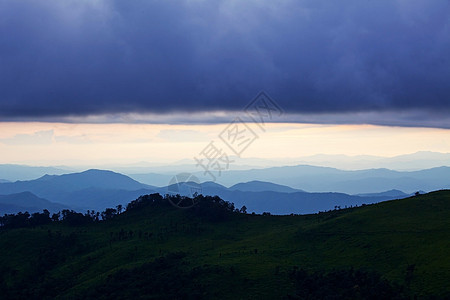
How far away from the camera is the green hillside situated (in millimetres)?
77625

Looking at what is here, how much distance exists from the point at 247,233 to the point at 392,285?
57192mm

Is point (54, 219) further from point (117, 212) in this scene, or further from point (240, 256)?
point (240, 256)

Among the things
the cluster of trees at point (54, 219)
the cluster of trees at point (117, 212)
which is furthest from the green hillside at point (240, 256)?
the cluster of trees at point (54, 219)

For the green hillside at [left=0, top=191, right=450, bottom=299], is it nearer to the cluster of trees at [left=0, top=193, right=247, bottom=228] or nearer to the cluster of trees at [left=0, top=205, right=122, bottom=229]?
the cluster of trees at [left=0, top=193, right=247, bottom=228]

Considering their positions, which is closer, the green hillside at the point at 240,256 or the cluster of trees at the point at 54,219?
the green hillside at the point at 240,256

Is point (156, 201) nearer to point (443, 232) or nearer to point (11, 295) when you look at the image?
point (11, 295)

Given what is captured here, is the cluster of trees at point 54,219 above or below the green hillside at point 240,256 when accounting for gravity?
above

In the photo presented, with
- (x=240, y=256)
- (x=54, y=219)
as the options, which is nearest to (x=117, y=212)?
(x=54, y=219)

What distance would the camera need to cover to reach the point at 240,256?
9512 cm

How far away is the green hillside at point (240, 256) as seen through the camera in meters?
77.6

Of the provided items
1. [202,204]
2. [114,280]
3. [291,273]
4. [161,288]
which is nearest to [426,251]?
[291,273]

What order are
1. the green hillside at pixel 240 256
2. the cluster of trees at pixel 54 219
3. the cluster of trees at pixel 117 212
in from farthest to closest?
the cluster of trees at pixel 54 219 < the cluster of trees at pixel 117 212 < the green hillside at pixel 240 256

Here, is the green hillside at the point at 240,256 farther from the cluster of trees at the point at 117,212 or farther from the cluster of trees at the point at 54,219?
the cluster of trees at the point at 54,219

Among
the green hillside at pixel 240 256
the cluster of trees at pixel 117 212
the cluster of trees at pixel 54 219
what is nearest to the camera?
the green hillside at pixel 240 256
